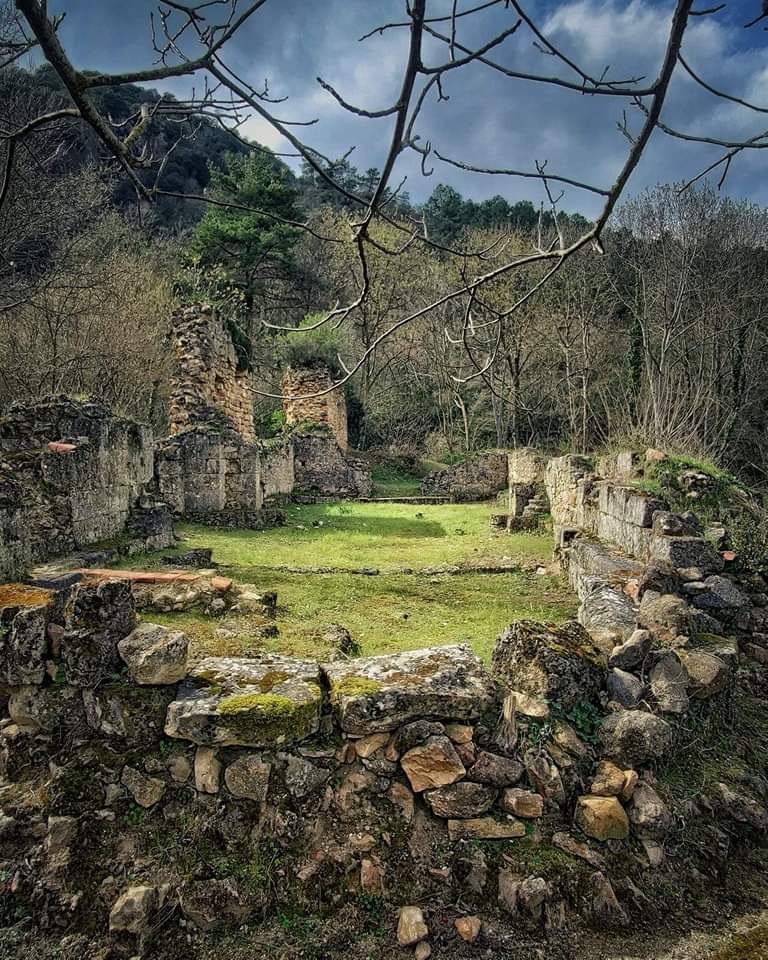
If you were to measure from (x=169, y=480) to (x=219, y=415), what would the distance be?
81.0 inches

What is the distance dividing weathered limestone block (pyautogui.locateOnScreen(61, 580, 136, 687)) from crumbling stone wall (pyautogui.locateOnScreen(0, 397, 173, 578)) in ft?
10.0

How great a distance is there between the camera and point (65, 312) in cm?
1425

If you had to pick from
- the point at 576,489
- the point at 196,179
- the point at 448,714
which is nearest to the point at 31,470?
the point at 448,714

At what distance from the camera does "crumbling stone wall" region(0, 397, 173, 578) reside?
5.89m

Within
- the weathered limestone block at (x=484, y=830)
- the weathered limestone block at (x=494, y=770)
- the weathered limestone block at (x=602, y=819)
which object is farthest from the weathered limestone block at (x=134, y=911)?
the weathered limestone block at (x=602, y=819)

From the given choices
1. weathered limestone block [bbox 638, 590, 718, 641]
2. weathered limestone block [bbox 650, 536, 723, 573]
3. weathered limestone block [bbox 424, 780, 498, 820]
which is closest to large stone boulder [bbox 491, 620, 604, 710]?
weathered limestone block [bbox 424, 780, 498, 820]

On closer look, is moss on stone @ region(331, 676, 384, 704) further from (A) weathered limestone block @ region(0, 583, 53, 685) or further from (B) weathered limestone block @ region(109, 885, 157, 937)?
(A) weathered limestone block @ region(0, 583, 53, 685)

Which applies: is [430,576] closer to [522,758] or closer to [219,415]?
[522,758]

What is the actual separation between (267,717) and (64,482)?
17.4 feet

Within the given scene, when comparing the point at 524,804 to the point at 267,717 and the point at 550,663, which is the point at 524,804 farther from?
the point at 267,717

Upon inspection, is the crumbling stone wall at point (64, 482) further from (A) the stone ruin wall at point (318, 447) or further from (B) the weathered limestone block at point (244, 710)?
(A) the stone ruin wall at point (318, 447)

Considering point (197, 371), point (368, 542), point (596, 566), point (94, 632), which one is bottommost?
point (368, 542)

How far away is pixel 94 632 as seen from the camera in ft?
9.86

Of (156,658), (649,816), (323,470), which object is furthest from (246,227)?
(649,816)
